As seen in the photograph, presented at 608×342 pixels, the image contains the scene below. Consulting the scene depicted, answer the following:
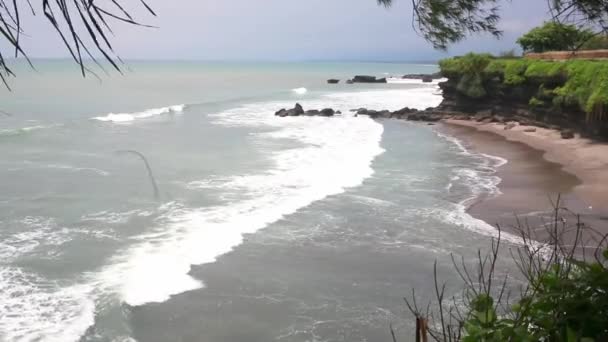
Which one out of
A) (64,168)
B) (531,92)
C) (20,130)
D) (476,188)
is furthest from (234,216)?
(531,92)

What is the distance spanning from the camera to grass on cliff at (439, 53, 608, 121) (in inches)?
806

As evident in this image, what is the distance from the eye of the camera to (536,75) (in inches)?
1056

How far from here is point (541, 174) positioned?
16.5m

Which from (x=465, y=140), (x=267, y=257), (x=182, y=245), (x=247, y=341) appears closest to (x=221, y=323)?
(x=247, y=341)

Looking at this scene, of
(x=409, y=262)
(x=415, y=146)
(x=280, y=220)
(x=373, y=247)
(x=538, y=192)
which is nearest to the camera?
(x=409, y=262)

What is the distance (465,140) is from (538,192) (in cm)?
1147

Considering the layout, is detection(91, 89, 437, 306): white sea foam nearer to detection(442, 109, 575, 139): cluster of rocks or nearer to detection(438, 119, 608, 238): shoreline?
detection(438, 119, 608, 238): shoreline

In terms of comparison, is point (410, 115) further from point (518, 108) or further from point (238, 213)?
point (238, 213)

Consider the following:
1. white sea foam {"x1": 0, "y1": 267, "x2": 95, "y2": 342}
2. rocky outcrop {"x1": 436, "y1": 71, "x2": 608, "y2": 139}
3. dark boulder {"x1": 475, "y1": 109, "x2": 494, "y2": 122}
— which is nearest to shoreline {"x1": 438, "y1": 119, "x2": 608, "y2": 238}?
rocky outcrop {"x1": 436, "y1": 71, "x2": 608, "y2": 139}

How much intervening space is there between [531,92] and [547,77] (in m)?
2.56

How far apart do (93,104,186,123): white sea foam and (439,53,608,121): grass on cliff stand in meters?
19.5

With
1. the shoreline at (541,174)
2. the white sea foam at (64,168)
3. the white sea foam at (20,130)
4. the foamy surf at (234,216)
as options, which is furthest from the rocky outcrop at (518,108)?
the white sea foam at (20,130)

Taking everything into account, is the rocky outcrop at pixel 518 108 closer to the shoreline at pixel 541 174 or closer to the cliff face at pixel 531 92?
the cliff face at pixel 531 92

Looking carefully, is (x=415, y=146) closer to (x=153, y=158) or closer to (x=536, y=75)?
(x=536, y=75)
